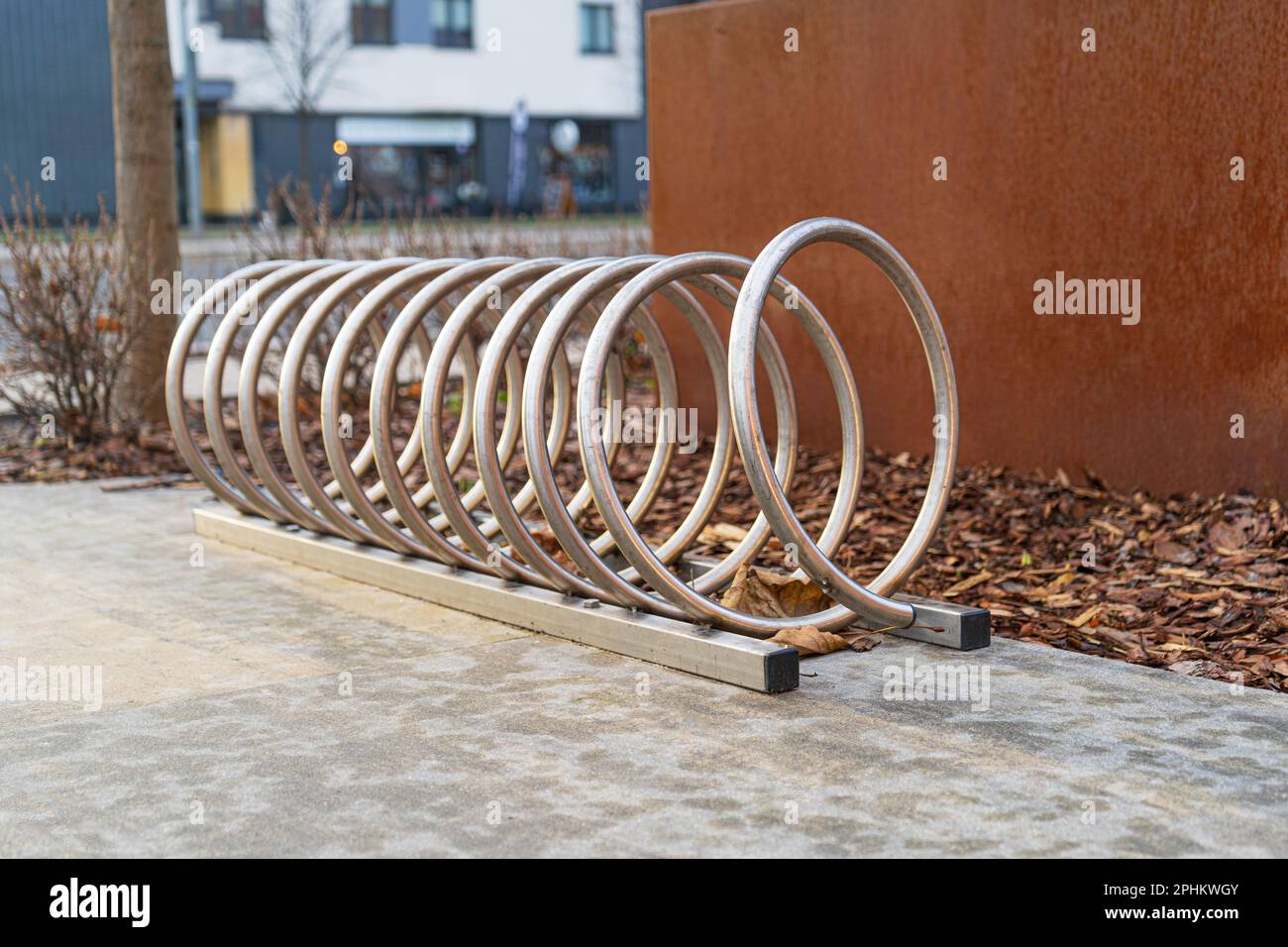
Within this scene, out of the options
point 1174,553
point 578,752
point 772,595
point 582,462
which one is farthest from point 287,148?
point 578,752

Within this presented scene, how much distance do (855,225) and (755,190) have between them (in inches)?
127

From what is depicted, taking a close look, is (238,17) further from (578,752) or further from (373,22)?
(578,752)

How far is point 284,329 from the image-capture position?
445 inches

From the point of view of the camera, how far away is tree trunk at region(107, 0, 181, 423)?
29.1 ft

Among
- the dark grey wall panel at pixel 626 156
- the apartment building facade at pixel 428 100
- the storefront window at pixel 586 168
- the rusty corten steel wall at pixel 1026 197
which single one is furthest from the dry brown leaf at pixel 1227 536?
the dark grey wall panel at pixel 626 156

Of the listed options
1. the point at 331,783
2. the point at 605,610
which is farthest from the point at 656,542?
the point at 331,783

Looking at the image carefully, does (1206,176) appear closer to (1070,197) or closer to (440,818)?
(1070,197)

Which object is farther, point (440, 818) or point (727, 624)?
point (727, 624)

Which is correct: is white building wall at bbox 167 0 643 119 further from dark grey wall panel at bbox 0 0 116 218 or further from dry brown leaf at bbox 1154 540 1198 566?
dry brown leaf at bbox 1154 540 1198 566

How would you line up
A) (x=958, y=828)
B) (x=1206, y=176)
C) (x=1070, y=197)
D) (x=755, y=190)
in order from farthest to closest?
(x=755, y=190)
(x=1070, y=197)
(x=1206, y=176)
(x=958, y=828)

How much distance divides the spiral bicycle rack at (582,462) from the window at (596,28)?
35.9 m

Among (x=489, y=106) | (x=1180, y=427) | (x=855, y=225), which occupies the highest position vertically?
(x=489, y=106)

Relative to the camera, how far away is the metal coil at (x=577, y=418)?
444 cm

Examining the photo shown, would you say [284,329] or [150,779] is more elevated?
[284,329]
